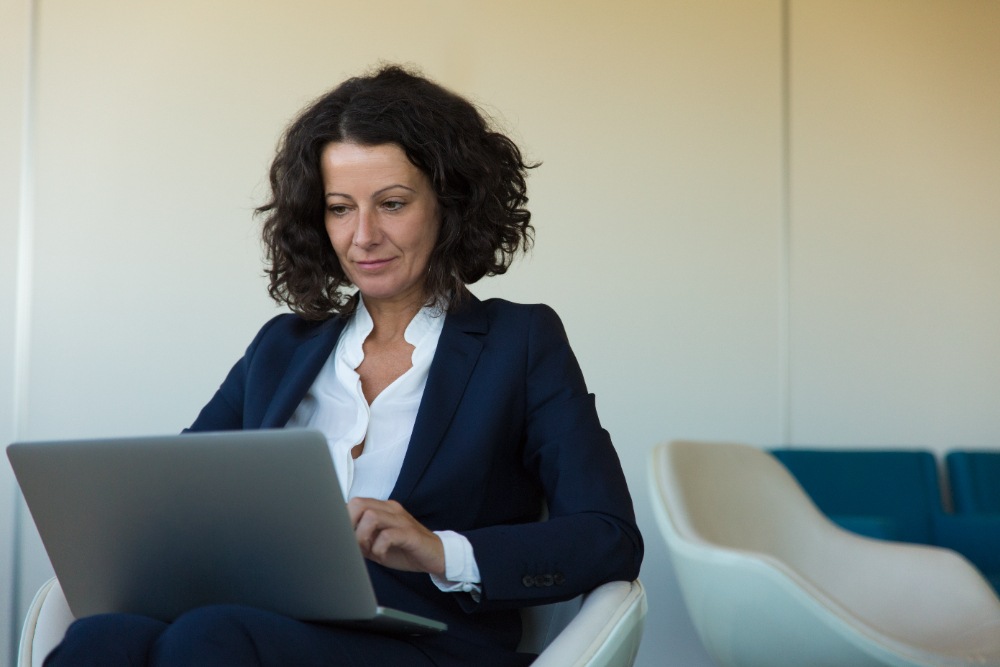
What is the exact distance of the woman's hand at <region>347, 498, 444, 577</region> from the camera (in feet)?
5.04

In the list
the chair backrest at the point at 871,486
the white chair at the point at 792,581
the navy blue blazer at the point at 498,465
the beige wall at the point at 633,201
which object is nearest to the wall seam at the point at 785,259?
the beige wall at the point at 633,201

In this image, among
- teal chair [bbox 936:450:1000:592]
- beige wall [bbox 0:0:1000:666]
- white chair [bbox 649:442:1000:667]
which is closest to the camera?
white chair [bbox 649:442:1000:667]

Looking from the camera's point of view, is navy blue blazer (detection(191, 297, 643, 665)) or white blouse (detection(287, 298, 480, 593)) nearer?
navy blue blazer (detection(191, 297, 643, 665))

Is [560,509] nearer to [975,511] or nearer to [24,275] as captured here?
[975,511]

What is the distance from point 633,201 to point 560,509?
2456 millimetres

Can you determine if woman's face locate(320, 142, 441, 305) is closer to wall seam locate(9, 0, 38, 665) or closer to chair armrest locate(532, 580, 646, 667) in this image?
chair armrest locate(532, 580, 646, 667)

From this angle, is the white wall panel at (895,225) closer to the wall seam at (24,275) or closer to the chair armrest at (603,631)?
the chair armrest at (603,631)

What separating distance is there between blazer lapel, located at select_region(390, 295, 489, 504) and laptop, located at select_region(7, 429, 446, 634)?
0.94ft

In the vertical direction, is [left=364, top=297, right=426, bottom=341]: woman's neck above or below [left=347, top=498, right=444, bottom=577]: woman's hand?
above

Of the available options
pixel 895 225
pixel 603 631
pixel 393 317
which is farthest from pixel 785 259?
pixel 603 631

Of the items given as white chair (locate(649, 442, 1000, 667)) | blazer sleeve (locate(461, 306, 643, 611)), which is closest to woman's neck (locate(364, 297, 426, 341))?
blazer sleeve (locate(461, 306, 643, 611))

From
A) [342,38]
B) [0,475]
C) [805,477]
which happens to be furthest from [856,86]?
[0,475]

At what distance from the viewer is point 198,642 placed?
1.32 m

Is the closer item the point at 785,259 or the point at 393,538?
the point at 393,538
